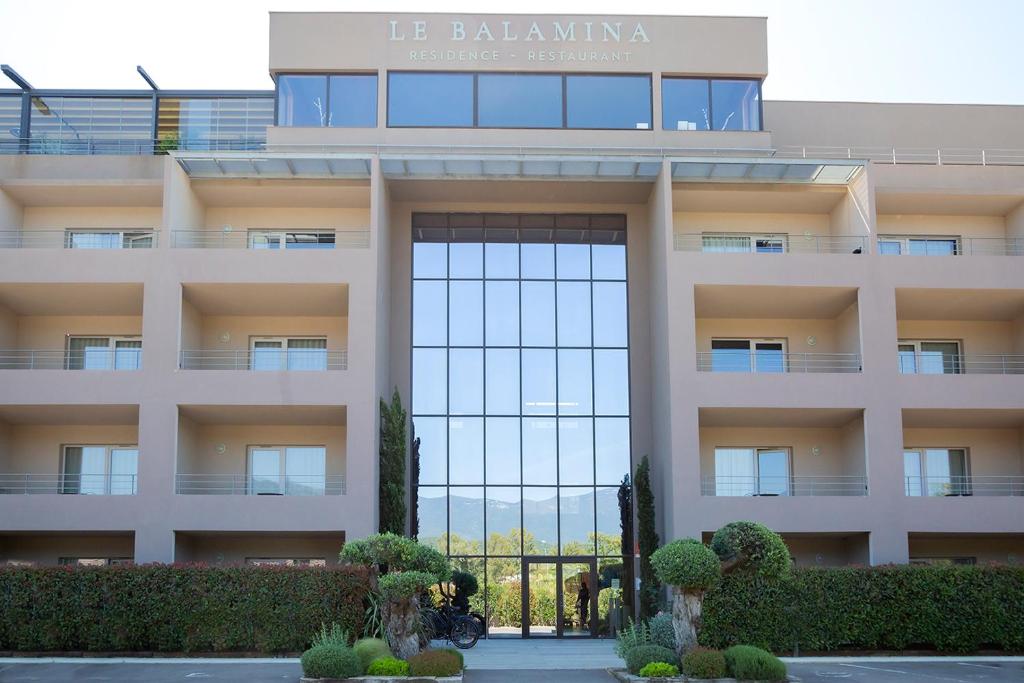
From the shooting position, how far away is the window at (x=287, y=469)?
32.2 meters

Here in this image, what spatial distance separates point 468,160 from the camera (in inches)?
1252

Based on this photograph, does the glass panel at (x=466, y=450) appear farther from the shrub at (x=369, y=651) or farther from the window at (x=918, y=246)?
the window at (x=918, y=246)

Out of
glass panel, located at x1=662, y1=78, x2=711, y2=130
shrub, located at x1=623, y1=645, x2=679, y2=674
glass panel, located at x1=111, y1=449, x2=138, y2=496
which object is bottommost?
shrub, located at x1=623, y1=645, x2=679, y2=674

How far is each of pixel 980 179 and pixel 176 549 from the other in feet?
80.3

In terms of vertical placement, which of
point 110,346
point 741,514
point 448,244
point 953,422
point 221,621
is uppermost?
point 448,244

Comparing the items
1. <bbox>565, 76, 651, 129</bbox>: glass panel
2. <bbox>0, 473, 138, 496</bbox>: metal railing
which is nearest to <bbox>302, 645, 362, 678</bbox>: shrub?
<bbox>0, 473, 138, 496</bbox>: metal railing

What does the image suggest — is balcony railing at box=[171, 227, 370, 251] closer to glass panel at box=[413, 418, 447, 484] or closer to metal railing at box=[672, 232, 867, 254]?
glass panel at box=[413, 418, 447, 484]

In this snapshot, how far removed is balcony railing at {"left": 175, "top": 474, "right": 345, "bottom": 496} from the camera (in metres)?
32.1

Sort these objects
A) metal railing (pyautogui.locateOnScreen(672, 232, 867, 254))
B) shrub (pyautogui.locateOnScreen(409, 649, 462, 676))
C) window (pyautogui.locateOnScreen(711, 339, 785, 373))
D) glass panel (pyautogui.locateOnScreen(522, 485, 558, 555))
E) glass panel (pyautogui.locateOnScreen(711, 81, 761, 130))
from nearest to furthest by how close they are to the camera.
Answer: shrub (pyautogui.locateOnScreen(409, 649, 462, 676)) < glass panel (pyautogui.locateOnScreen(522, 485, 558, 555)) < window (pyautogui.locateOnScreen(711, 339, 785, 373)) < metal railing (pyautogui.locateOnScreen(672, 232, 867, 254)) < glass panel (pyautogui.locateOnScreen(711, 81, 761, 130))

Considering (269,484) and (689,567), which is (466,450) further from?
(689,567)

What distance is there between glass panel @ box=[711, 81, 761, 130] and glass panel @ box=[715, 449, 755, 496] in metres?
9.49

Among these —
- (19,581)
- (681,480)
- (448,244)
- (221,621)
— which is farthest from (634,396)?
(19,581)

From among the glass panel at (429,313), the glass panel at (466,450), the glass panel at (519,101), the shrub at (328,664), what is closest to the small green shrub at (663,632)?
the shrub at (328,664)

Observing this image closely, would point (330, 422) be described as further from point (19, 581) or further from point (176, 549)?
point (19, 581)
